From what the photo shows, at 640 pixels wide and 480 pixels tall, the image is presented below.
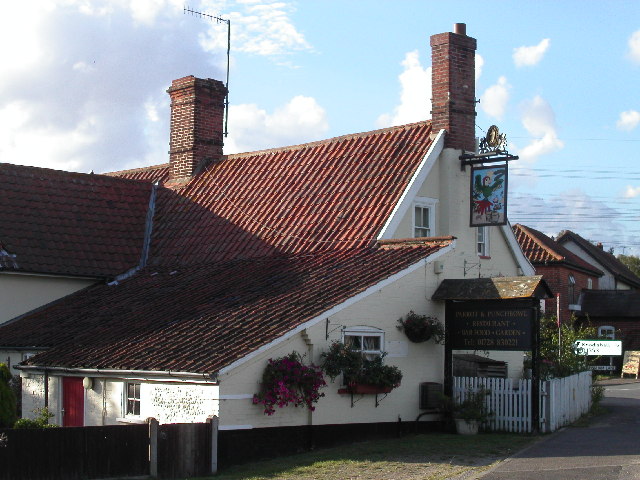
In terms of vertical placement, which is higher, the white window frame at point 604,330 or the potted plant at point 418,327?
the potted plant at point 418,327

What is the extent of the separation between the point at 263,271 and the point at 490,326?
5.21 metres

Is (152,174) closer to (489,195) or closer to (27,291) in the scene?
(27,291)

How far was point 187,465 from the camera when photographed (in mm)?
15773

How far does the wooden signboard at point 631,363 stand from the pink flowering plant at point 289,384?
27211mm

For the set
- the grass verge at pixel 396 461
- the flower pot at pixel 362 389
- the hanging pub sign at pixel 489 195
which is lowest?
the grass verge at pixel 396 461

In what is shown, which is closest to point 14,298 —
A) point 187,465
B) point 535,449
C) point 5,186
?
point 5,186

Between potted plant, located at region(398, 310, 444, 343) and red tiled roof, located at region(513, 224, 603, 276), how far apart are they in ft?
84.1

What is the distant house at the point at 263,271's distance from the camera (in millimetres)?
17531

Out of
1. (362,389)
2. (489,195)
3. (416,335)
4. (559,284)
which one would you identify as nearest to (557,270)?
(559,284)

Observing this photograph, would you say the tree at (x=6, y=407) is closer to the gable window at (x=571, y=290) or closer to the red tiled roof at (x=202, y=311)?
the red tiled roof at (x=202, y=311)

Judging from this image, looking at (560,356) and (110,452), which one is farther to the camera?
(560,356)

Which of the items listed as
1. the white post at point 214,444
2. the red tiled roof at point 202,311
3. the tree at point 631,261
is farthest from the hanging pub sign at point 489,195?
the tree at point 631,261

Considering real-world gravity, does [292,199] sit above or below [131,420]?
above

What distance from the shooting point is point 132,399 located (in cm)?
1838
